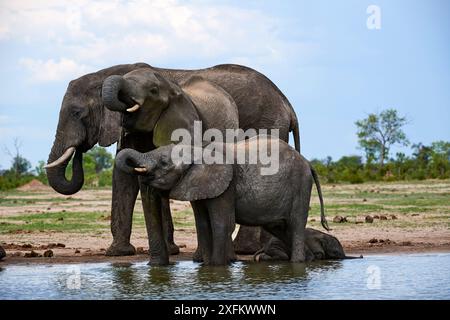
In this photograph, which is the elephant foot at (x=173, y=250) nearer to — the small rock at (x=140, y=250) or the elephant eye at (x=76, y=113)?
the small rock at (x=140, y=250)

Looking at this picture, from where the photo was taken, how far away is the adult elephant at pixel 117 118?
37.6 ft

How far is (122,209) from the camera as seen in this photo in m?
11.5

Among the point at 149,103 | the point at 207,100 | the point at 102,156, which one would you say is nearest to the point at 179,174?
the point at 149,103

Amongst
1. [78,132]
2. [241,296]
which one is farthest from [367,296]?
[78,132]

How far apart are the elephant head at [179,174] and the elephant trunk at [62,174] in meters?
2.25

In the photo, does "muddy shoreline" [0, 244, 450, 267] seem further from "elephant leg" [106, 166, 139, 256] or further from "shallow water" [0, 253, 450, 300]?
"shallow water" [0, 253, 450, 300]

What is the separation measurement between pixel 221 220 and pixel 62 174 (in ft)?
8.87

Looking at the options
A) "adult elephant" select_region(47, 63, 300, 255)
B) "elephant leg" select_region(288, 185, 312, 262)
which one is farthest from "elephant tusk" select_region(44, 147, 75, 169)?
"elephant leg" select_region(288, 185, 312, 262)

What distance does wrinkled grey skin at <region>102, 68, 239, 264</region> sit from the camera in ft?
Result: 31.3

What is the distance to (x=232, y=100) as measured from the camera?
36.5 feet

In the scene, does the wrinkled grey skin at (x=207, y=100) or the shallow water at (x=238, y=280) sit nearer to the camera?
the shallow water at (x=238, y=280)

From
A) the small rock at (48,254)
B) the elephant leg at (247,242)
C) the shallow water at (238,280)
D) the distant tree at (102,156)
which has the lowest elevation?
the shallow water at (238,280)

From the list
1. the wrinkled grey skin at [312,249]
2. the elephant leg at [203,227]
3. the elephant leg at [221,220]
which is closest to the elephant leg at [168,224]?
the wrinkled grey skin at [312,249]

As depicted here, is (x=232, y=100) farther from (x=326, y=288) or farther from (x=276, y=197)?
(x=326, y=288)
